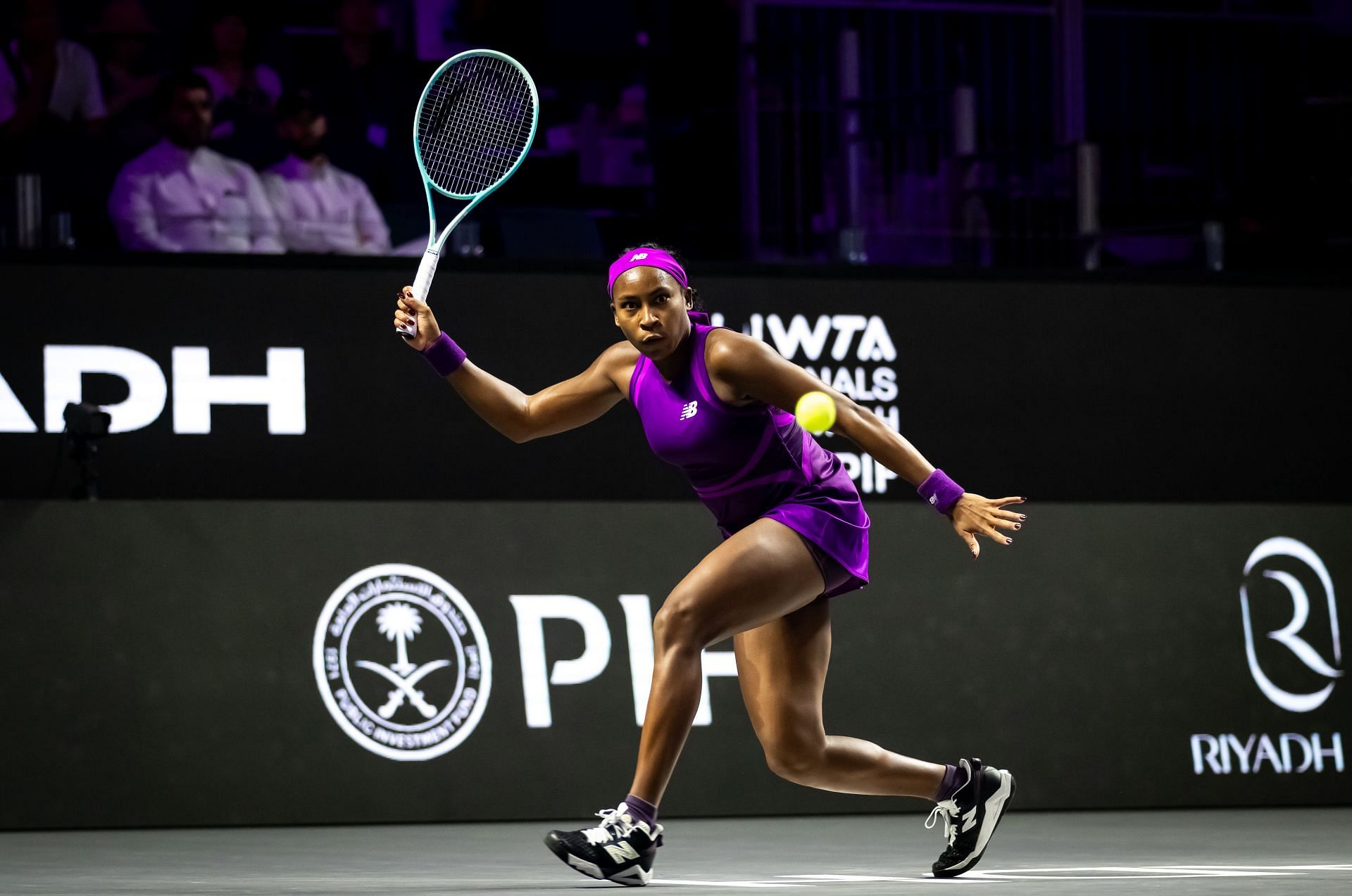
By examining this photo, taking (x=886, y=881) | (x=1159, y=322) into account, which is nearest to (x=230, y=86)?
(x=1159, y=322)

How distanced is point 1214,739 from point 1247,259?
10.6 ft

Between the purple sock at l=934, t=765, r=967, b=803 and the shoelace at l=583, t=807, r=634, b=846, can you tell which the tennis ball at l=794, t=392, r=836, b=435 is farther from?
the purple sock at l=934, t=765, r=967, b=803

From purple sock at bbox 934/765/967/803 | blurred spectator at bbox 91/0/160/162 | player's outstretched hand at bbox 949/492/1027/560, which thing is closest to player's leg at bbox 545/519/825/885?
player's outstretched hand at bbox 949/492/1027/560

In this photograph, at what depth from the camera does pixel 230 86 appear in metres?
9.29

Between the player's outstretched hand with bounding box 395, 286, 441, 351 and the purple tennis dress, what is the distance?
1.70 ft

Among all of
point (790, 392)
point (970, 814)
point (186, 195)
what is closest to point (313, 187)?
point (186, 195)

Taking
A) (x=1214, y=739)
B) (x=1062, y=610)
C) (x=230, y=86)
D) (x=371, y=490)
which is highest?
(x=230, y=86)

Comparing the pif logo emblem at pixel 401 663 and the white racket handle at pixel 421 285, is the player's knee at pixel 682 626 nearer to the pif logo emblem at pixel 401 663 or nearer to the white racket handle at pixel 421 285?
the white racket handle at pixel 421 285

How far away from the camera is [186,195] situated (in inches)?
336

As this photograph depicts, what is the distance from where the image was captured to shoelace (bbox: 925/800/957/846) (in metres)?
5.30

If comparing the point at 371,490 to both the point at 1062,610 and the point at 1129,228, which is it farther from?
the point at 1129,228

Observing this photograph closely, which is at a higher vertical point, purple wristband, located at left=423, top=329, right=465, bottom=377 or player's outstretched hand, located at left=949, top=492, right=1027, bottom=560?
purple wristband, located at left=423, top=329, right=465, bottom=377

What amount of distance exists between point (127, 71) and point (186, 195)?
1005mm

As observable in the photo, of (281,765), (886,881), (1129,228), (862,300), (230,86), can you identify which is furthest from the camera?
(1129,228)
